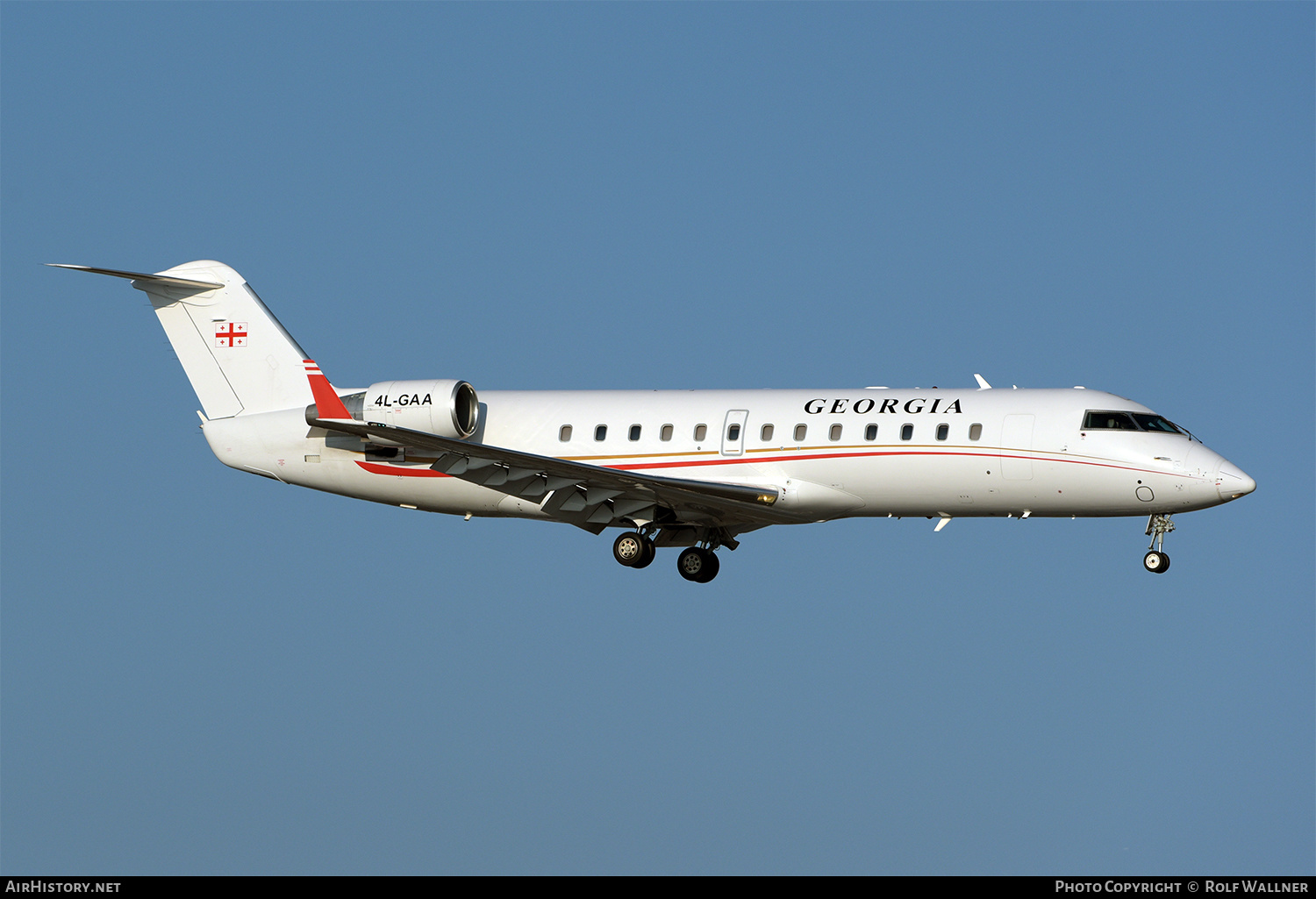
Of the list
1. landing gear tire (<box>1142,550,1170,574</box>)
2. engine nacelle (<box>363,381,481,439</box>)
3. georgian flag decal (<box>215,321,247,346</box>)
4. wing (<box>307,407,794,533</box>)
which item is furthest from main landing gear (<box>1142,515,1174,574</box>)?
georgian flag decal (<box>215,321,247,346</box>)

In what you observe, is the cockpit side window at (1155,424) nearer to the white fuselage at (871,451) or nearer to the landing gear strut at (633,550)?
the white fuselage at (871,451)

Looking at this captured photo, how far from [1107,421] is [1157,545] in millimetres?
2458

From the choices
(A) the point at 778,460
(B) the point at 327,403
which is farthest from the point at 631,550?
(B) the point at 327,403

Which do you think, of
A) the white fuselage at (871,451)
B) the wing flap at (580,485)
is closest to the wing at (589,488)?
the wing flap at (580,485)

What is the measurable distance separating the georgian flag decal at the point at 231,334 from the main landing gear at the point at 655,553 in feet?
31.7

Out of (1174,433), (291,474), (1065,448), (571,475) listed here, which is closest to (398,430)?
(571,475)

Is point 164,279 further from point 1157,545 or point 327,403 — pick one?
point 1157,545

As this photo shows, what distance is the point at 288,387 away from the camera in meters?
39.4

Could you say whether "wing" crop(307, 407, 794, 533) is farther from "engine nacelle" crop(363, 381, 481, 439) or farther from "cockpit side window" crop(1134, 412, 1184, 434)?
"cockpit side window" crop(1134, 412, 1184, 434)

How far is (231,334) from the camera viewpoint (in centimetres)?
3981

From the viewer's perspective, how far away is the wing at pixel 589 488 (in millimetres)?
34344
